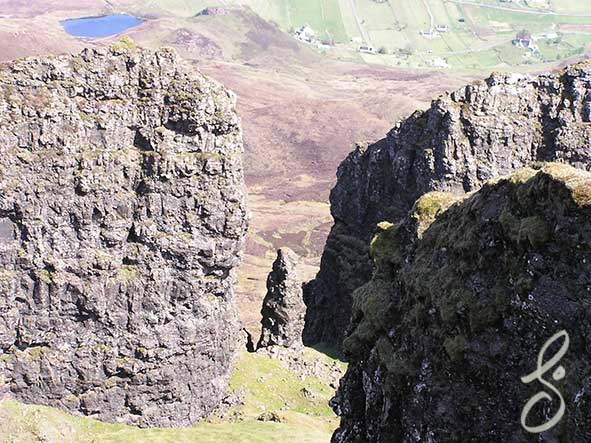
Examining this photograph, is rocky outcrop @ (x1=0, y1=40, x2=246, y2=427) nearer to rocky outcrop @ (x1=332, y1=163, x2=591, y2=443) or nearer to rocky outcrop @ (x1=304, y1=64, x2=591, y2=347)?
rocky outcrop @ (x1=304, y1=64, x2=591, y2=347)

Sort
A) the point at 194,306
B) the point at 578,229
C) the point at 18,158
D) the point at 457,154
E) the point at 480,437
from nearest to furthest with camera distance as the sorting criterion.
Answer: the point at 578,229 < the point at 480,437 < the point at 18,158 < the point at 194,306 < the point at 457,154

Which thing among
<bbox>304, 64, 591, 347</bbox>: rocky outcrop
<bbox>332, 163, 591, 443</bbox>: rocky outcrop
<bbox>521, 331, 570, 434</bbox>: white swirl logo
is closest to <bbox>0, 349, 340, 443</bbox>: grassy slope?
<bbox>304, 64, 591, 347</bbox>: rocky outcrop

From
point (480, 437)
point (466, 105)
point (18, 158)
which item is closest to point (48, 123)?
point (18, 158)

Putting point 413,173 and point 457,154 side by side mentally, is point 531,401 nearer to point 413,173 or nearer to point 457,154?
point 457,154

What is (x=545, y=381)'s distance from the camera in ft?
59.6

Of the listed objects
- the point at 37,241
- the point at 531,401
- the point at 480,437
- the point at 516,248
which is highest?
the point at 516,248

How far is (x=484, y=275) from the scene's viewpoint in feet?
71.3

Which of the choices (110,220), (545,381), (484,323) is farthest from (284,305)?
(545,381)

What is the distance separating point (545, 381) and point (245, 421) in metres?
48.1

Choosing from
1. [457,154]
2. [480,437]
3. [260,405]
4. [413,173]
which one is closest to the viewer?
[480,437]

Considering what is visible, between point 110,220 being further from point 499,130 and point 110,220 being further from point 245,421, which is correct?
point 499,130

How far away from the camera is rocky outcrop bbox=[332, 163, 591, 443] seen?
59.0 feet

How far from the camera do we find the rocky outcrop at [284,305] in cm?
7800

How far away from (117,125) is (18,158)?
27.8 ft
